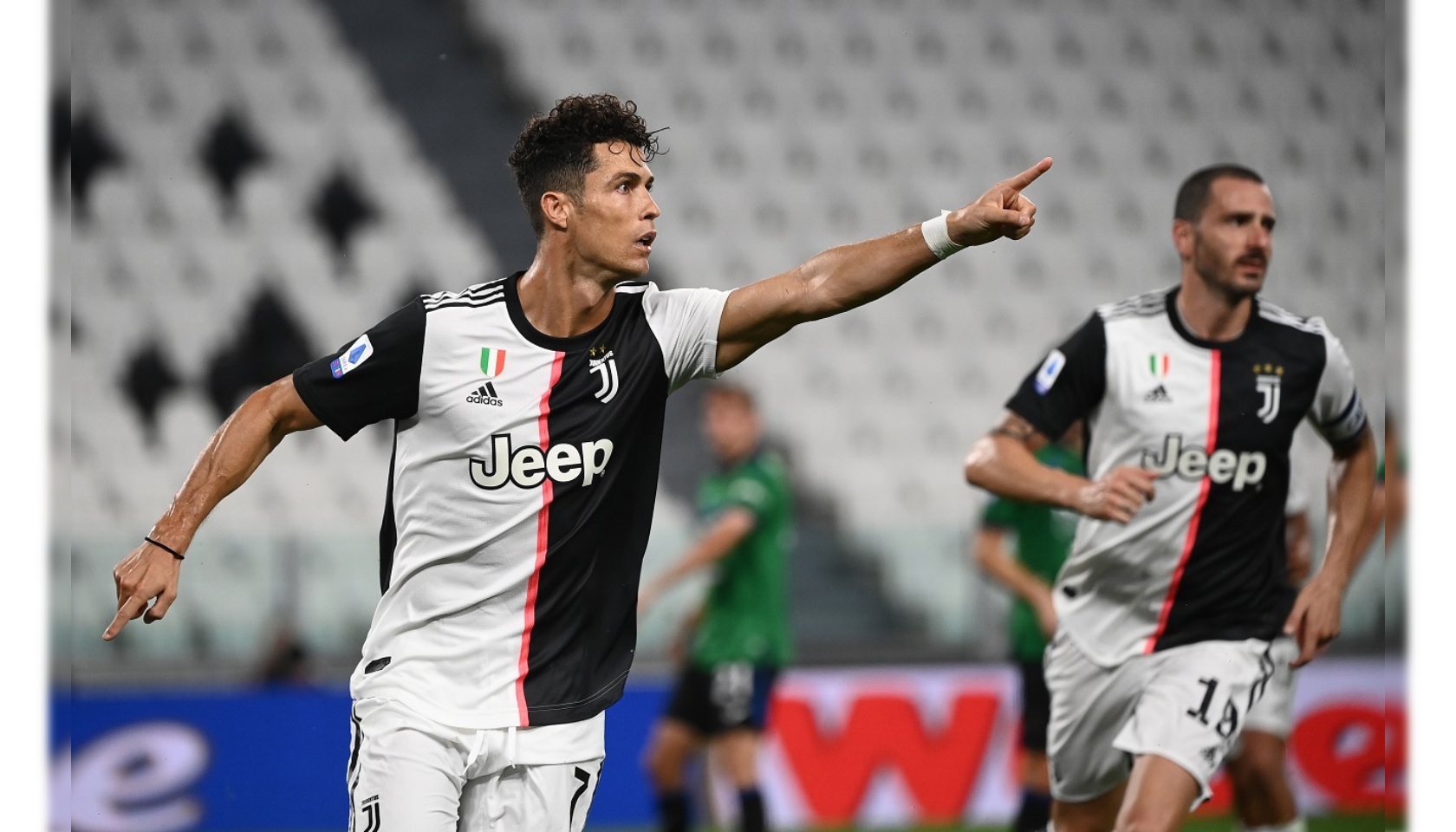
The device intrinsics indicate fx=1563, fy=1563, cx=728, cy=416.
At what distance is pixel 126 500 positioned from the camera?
10992 millimetres

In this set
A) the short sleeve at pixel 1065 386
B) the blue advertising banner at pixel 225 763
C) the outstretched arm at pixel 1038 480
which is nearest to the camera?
the outstretched arm at pixel 1038 480

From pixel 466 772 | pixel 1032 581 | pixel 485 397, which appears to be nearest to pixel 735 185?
pixel 1032 581

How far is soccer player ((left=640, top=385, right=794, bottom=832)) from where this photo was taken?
23.7 ft

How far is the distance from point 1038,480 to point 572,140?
1.71 m

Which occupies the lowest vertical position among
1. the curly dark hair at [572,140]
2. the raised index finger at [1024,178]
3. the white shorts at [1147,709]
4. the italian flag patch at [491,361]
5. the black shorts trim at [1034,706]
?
the black shorts trim at [1034,706]

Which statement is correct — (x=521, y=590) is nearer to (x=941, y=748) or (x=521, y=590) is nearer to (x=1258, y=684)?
(x=1258, y=684)

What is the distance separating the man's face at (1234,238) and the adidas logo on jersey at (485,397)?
2453mm

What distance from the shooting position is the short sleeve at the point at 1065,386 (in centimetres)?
492

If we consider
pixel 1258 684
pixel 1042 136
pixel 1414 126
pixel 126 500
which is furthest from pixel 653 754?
pixel 1042 136

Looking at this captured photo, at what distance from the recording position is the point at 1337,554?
500 cm

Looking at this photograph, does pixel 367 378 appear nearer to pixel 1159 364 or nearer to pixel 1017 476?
pixel 1017 476

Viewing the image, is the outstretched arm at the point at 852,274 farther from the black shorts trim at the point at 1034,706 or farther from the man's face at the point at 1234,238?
the black shorts trim at the point at 1034,706

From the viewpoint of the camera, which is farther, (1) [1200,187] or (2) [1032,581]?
(2) [1032,581]

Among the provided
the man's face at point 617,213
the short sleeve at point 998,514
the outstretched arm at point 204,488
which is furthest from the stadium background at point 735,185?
the outstretched arm at point 204,488
